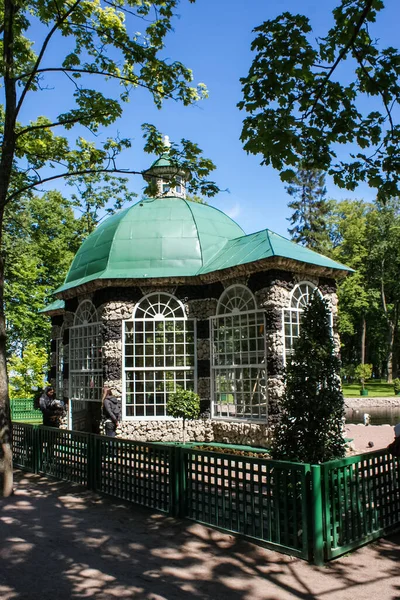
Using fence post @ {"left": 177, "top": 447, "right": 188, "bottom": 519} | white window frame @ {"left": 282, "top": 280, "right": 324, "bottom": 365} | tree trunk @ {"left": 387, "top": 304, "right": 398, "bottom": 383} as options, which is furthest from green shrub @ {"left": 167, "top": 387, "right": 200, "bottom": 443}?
tree trunk @ {"left": 387, "top": 304, "right": 398, "bottom": 383}

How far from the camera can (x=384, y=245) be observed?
4053 centimetres

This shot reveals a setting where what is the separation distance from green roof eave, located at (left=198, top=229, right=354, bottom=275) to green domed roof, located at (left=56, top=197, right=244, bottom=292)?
0.71 metres

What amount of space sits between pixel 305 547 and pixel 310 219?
37.2 meters

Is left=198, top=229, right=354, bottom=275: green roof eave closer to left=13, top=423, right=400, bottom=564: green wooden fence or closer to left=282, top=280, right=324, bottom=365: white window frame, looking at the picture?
left=282, top=280, right=324, bottom=365: white window frame

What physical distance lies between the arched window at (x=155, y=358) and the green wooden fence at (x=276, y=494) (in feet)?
18.4

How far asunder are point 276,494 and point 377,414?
20462 mm

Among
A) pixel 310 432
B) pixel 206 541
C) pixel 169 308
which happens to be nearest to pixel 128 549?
pixel 206 541

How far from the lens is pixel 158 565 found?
5352 millimetres

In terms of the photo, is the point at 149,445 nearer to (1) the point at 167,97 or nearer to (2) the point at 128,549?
(2) the point at 128,549

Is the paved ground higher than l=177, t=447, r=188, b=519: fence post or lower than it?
lower

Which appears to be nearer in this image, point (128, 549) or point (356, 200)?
point (128, 549)

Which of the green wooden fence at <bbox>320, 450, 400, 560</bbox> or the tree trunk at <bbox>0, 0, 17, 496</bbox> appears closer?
the green wooden fence at <bbox>320, 450, 400, 560</bbox>

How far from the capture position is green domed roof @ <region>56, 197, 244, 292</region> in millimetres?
14531


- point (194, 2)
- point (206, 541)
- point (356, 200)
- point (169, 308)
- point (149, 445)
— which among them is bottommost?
point (206, 541)
